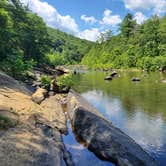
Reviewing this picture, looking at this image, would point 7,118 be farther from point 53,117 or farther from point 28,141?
point 53,117

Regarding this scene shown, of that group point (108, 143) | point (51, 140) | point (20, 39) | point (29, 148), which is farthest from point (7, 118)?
point (20, 39)

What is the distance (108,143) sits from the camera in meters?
12.1

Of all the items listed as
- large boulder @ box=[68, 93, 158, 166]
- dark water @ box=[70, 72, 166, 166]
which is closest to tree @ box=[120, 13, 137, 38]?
dark water @ box=[70, 72, 166, 166]

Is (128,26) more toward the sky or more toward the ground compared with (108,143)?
more toward the sky

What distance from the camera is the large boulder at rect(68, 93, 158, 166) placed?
35.7 feet

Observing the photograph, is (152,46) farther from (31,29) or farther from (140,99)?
(140,99)

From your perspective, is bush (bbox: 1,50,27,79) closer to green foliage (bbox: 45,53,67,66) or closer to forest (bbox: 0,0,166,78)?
forest (bbox: 0,0,166,78)

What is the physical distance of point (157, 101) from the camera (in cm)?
2603

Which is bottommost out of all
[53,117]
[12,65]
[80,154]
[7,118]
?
[80,154]

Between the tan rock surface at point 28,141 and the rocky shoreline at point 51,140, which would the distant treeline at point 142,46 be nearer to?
the rocky shoreline at point 51,140

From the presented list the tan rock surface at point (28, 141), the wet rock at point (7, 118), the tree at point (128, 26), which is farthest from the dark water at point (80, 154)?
the tree at point (128, 26)

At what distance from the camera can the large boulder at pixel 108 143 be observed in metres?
10.9

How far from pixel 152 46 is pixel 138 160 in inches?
3245

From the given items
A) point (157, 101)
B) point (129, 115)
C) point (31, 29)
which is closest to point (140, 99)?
point (157, 101)
